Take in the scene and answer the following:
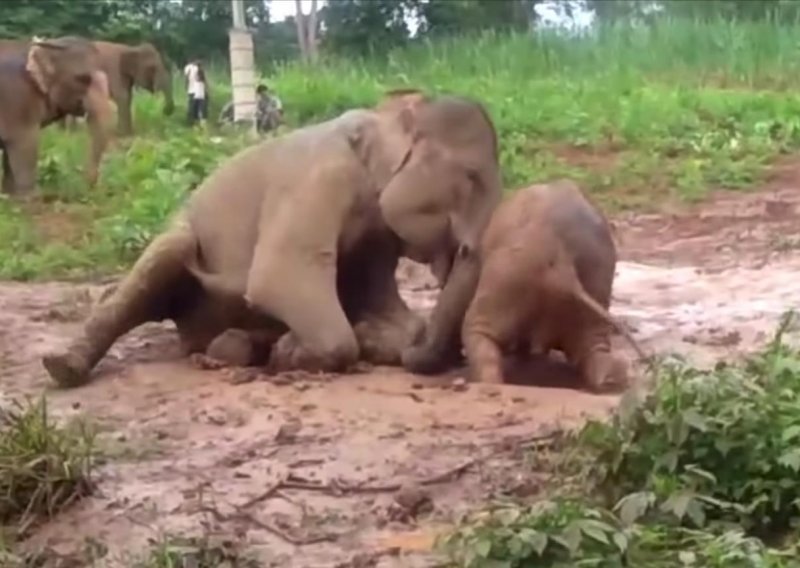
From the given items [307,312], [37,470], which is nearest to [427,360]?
[307,312]

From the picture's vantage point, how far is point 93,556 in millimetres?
4117

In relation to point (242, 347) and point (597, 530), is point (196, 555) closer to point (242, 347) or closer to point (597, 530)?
point (597, 530)

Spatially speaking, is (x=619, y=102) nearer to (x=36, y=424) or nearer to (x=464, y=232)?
(x=464, y=232)

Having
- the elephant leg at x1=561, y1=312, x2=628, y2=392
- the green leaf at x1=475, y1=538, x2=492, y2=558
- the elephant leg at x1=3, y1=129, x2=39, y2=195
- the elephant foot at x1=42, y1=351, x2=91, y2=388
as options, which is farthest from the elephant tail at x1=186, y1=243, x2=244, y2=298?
the elephant leg at x1=3, y1=129, x2=39, y2=195

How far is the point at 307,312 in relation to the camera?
5863 millimetres

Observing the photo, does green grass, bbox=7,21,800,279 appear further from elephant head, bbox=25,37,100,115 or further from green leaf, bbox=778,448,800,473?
green leaf, bbox=778,448,800,473

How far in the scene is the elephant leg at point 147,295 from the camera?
6.06 meters

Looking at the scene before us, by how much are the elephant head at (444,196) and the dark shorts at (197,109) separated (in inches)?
544

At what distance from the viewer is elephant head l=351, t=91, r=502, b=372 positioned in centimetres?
574

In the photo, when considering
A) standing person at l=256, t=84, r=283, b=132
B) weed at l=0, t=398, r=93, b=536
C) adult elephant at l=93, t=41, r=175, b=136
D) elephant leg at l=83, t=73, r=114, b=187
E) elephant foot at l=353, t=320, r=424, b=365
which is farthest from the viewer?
adult elephant at l=93, t=41, r=175, b=136

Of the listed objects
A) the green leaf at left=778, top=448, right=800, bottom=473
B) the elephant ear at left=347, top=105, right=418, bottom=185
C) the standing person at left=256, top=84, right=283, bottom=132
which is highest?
the elephant ear at left=347, top=105, right=418, bottom=185

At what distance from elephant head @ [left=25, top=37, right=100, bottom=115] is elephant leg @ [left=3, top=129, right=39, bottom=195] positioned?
31 centimetres

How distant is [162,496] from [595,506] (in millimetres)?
1105

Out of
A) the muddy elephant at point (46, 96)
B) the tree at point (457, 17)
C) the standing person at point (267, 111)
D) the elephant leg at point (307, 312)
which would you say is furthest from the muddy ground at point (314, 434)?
the tree at point (457, 17)
